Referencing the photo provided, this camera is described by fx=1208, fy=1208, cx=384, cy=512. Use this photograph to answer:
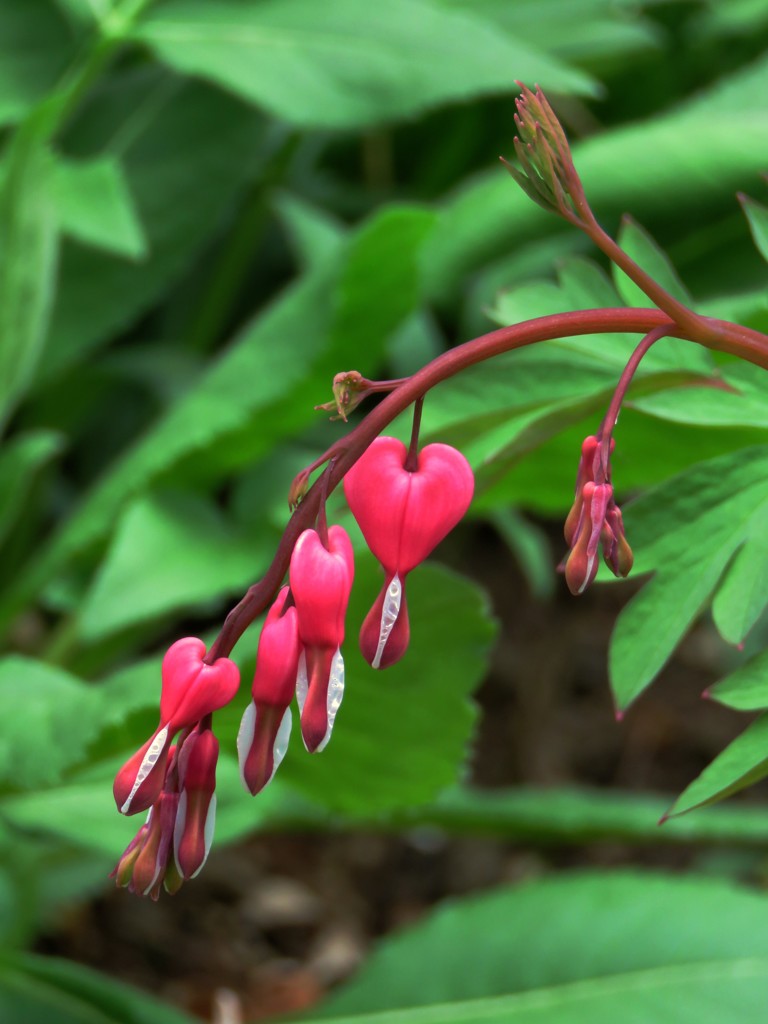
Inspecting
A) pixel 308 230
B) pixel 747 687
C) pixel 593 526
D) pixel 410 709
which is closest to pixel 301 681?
pixel 593 526

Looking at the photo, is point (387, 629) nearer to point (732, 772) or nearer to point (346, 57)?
point (732, 772)

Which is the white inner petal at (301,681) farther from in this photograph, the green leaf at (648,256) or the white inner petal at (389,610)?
the green leaf at (648,256)

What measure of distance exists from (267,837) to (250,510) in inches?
26.3

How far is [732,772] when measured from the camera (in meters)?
0.46

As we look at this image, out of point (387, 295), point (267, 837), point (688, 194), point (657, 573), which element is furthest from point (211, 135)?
point (657, 573)

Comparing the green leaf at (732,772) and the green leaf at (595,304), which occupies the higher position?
the green leaf at (595,304)

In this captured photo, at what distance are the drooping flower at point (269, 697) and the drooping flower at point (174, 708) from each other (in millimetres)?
10

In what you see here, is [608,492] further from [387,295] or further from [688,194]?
[688,194]

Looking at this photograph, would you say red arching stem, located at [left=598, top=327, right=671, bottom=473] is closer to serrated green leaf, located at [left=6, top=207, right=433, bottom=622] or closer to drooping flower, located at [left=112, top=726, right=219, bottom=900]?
drooping flower, located at [left=112, top=726, right=219, bottom=900]

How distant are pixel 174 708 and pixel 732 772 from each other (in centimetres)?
22

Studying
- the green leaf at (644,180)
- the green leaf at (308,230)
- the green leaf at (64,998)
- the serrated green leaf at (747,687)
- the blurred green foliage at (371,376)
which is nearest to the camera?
the serrated green leaf at (747,687)

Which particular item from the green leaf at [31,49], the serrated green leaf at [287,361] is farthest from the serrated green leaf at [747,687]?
the green leaf at [31,49]

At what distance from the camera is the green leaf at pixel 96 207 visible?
112cm

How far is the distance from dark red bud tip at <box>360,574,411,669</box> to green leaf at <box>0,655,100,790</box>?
0.47m
